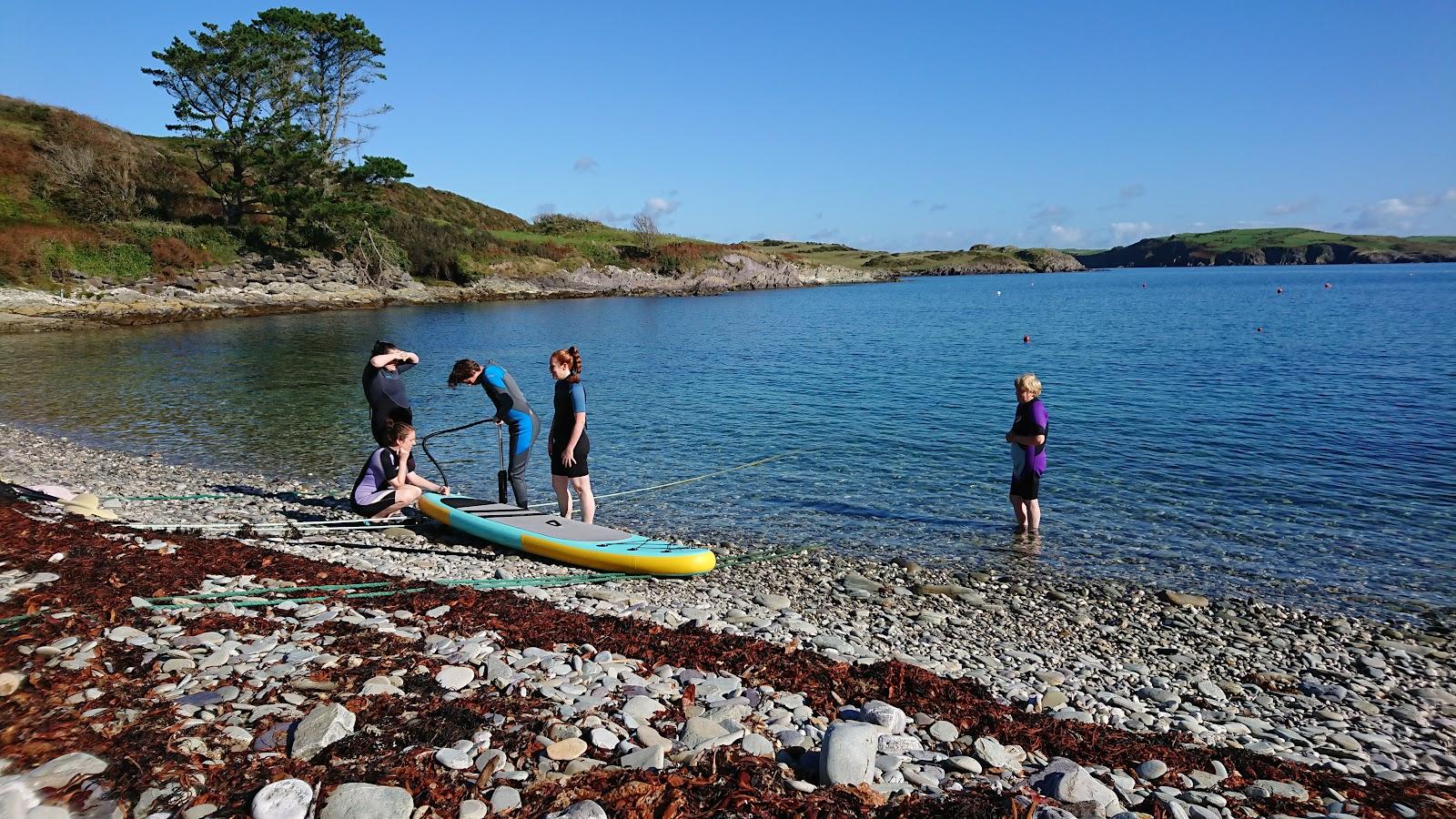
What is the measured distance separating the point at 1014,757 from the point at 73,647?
665 centimetres

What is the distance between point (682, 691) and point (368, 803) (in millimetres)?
2446

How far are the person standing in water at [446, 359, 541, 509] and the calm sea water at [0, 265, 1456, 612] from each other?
2449 mm

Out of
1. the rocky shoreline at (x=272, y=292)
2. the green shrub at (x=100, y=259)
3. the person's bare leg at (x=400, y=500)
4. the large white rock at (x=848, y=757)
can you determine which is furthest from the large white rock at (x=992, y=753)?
the green shrub at (x=100, y=259)

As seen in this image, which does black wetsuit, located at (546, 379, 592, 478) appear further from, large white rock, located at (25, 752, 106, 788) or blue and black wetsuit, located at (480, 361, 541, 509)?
large white rock, located at (25, 752, 106, 788)

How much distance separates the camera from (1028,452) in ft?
39.0

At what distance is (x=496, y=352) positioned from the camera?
136ft

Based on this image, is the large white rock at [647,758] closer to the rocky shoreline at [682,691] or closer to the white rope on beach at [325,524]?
the rocky shoreline at [682,691]

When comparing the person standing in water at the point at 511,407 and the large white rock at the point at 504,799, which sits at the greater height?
the person standing in water at the point at 511,407

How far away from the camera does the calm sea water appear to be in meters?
12.2

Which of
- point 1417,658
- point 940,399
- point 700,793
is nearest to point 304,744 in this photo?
point 700,793

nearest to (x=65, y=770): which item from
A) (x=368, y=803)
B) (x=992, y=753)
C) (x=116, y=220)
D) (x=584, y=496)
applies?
(x=368, y=803)

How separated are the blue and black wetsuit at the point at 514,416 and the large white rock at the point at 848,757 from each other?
269 inches

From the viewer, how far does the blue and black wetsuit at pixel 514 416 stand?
35.4ft

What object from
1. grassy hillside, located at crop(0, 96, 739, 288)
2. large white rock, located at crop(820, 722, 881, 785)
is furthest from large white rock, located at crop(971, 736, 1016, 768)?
grassy hillside, located at crop(0, 96, 739, 288)
